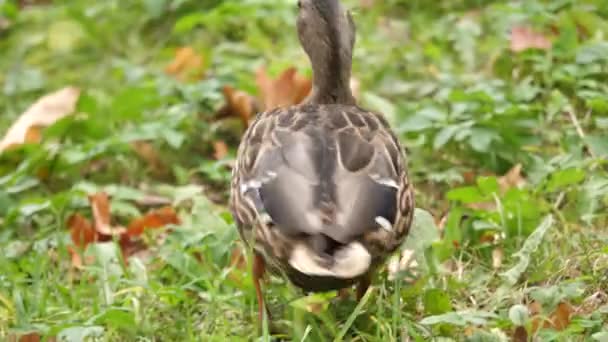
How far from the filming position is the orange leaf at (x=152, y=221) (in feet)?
17.7

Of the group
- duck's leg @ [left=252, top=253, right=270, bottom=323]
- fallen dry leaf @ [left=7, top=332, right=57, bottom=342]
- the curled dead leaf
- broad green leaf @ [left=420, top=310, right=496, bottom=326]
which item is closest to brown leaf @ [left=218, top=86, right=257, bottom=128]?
the curled dead leaf

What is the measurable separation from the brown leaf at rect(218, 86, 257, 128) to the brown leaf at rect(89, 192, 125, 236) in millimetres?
954

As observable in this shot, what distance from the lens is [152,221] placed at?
5.44 m

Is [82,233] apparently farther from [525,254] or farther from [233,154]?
[525,254]

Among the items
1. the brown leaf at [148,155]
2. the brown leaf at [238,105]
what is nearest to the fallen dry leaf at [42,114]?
the brown leaf at [148,155]

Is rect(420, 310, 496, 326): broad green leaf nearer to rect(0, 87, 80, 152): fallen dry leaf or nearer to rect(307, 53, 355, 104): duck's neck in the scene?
rect(307, 53, 355, 104): duck's neck

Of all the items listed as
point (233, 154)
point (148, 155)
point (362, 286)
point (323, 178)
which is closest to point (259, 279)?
point (362, 286)

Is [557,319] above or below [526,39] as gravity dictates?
above

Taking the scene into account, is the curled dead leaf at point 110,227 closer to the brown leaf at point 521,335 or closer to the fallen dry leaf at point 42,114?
the fallen dry leaf at point 42,114

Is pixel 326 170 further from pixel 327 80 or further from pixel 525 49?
pixel 525 49

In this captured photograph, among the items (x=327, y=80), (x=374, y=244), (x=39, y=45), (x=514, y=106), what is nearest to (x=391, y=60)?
(x=514, y=106)

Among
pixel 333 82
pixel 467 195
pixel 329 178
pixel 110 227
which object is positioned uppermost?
pixel 329 178

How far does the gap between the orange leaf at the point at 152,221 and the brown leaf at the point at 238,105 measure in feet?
2.98

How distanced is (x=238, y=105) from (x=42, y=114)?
105 centimetres
